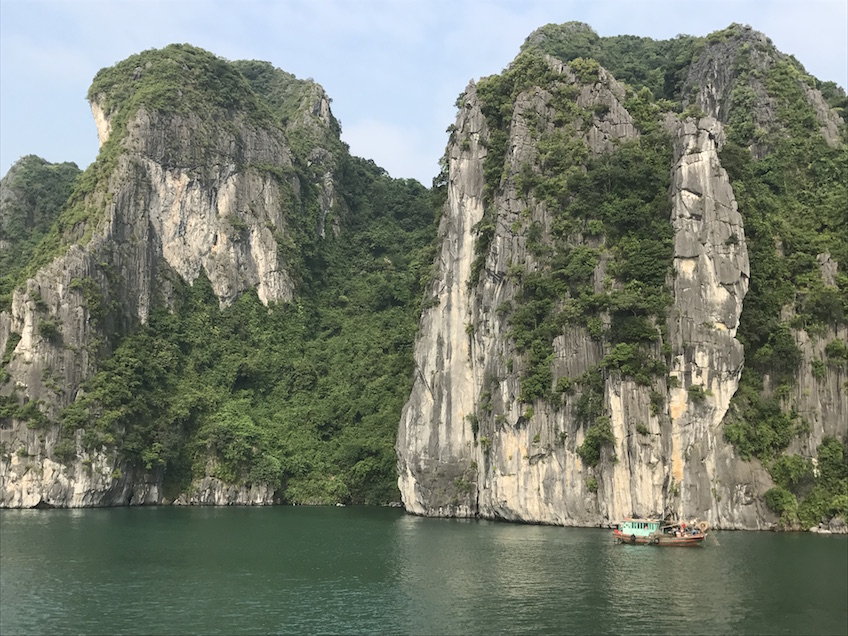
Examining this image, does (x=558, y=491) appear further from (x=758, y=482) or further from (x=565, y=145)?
(x=565, y=145)

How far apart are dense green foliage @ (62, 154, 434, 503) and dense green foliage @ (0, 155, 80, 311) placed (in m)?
16.8

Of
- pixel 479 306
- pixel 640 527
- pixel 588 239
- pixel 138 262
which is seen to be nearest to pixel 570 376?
pixel 588 239

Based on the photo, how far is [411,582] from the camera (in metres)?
27.4

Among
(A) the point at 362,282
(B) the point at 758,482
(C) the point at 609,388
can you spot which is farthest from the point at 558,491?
(A) the point at 362,282

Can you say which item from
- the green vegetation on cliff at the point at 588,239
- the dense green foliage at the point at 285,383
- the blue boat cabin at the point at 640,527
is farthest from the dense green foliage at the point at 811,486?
the dense green foliage at the point at 285,383

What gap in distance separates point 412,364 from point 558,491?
18248 mm

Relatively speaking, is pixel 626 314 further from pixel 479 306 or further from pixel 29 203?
pixel 29 203

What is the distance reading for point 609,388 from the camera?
40656 mm

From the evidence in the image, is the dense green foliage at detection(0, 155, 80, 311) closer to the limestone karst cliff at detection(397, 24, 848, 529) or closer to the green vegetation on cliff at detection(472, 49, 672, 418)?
the limestone karst cliff at detection(397, 24, 848, 529)

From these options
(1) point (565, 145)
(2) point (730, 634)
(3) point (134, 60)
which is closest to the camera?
(2) point (730, 634)

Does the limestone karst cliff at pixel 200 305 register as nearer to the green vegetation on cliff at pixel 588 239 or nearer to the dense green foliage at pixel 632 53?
the green vegetation on cliff at pixel 588 239

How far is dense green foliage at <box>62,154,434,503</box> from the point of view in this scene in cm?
5647

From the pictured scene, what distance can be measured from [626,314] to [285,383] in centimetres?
3297

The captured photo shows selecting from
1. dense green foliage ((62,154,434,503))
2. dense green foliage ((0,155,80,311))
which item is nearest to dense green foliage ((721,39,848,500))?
dense green foliage ((62,154,434,503))
